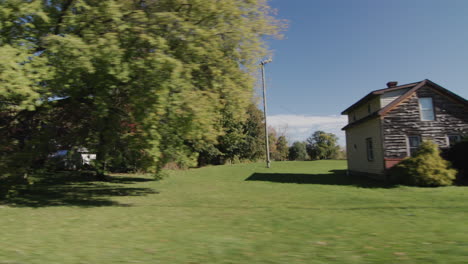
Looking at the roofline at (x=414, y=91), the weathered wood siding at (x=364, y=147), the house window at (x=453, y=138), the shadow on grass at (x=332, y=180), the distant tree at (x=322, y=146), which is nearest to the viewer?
the shadow on grass at (x=332, y=180)

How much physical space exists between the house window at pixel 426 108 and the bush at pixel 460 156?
214cm

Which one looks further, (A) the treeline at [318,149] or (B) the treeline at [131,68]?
(A) the treeline at [318,149]

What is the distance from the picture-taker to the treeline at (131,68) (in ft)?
29.4

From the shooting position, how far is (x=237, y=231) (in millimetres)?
6879

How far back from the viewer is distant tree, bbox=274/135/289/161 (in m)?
60.2

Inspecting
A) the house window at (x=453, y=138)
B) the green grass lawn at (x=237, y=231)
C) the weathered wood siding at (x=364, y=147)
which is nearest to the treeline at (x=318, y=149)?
the weathered wood siding at (x=364, y=147)

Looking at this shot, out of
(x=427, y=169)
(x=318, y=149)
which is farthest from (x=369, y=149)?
(x=318, y=149)

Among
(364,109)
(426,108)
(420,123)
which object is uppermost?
(364,109)

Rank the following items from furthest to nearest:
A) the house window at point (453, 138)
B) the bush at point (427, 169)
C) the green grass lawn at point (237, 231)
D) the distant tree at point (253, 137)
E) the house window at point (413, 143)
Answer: the distant tree at point (253, 137) → the house window at point (413, 143) → the house window at point (453, 138) → the bush at point (427, 169) → the green grass lawn at point (237, 231)

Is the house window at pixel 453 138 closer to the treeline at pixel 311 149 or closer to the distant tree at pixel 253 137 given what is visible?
the distant tree at pixel 253 137

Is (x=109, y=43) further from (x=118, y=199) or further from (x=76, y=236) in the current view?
(x=118, y=199)

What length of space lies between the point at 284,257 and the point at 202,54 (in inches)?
285

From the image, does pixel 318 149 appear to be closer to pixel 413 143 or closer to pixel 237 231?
pixel 413 143

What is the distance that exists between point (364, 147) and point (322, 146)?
1451 inches
